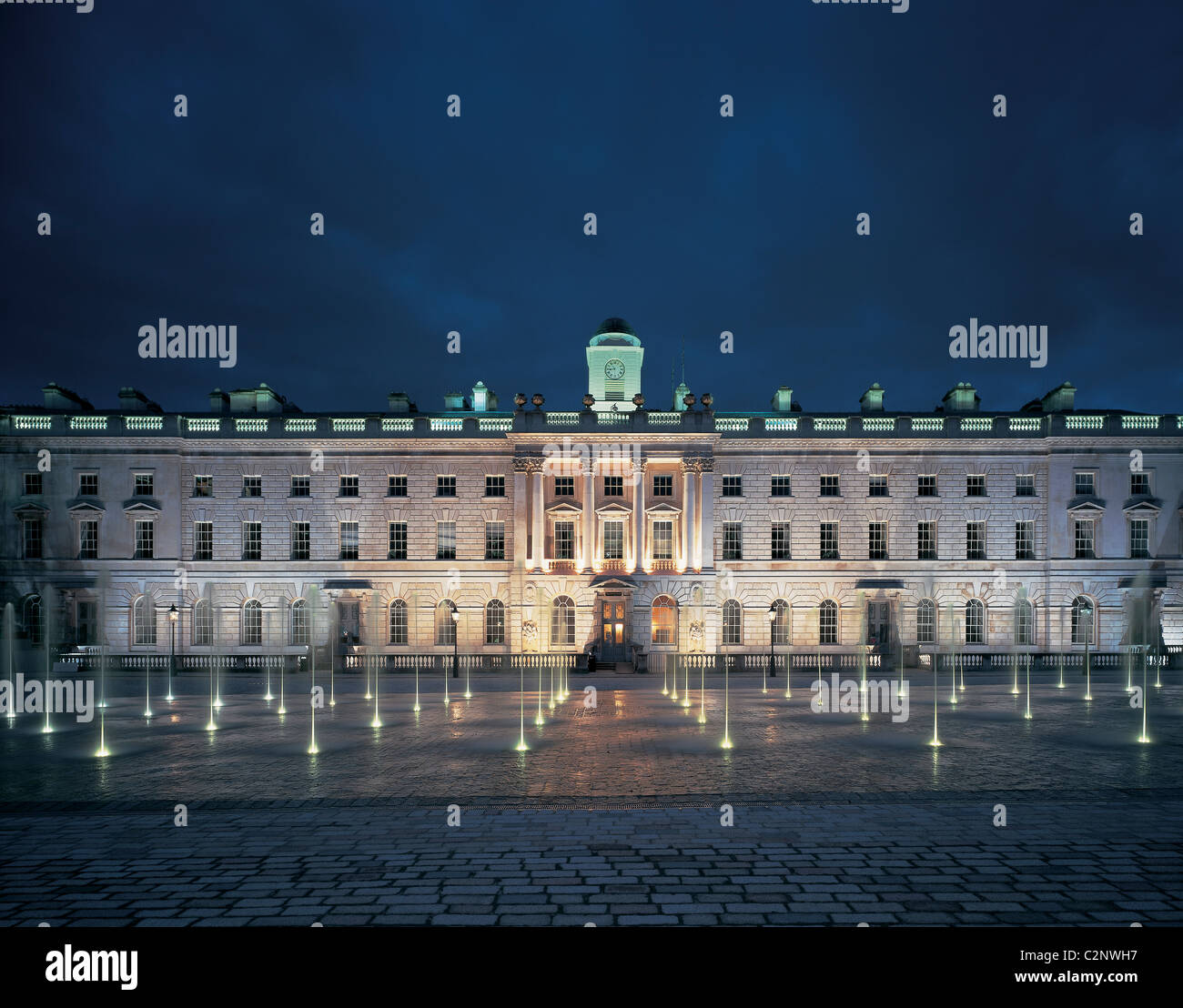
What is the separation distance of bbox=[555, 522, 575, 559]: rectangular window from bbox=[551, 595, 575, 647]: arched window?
2.48m

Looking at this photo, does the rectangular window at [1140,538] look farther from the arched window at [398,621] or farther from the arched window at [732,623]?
the arched window at [398,621]

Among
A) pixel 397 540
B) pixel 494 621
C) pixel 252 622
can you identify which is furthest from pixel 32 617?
pixel 494 621

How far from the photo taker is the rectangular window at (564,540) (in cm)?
4344

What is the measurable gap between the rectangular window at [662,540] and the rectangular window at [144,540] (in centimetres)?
3031

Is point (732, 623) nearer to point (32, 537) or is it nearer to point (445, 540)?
point (445, 540)

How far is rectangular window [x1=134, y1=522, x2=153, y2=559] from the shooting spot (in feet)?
143

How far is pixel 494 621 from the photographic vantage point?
43.6 meters

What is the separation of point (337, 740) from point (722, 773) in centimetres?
968

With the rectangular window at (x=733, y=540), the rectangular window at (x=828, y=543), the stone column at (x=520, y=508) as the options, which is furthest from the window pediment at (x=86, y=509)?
the rectangular window at (x=828, y=543)

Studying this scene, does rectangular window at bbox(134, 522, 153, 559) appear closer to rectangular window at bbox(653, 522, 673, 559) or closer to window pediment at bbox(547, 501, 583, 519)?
window pediment at bbox(547, 501, 583, 519)

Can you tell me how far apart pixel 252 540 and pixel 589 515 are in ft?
67.4

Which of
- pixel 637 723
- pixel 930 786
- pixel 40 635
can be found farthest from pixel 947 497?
pixel 40 635

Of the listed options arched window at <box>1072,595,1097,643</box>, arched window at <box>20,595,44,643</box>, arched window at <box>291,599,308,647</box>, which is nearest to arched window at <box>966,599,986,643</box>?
arched window at <box>1072,595,1097,643</box>
